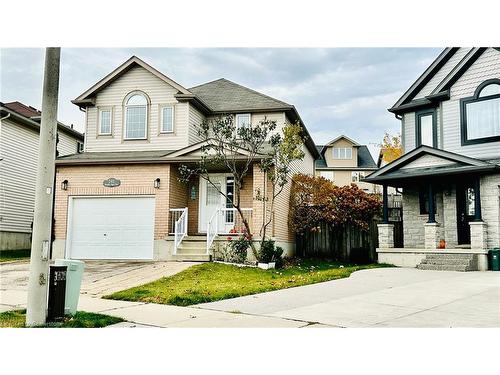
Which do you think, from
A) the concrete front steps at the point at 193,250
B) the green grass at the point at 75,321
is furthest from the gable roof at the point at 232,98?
the green grass at the point at 75,321

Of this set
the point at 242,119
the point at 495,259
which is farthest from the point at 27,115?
the point at 495,259

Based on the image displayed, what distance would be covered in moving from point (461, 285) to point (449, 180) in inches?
251

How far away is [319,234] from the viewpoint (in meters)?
19.2

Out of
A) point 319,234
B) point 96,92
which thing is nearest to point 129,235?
point 96,92

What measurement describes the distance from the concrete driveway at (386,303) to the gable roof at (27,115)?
14.8m

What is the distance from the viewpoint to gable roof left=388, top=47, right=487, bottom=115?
16250 mm

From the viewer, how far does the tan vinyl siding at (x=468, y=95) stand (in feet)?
51.9

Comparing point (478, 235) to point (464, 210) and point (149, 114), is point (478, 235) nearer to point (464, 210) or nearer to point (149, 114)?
point (464, 210)

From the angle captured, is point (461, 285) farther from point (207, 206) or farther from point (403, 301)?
point (207, 206)

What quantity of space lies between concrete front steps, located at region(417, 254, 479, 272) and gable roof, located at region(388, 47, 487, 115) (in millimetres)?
5387

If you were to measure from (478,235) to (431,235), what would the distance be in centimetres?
138

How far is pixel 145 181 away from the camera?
16641 millimetres

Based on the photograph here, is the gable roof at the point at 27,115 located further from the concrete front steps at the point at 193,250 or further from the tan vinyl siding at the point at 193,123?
the concrete front steps at the point at 193,250

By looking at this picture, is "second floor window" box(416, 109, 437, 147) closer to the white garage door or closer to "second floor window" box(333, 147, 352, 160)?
the white garage door
